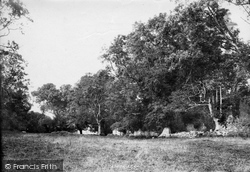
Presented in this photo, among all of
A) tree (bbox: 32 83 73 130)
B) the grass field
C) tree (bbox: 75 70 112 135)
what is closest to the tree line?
the grass field

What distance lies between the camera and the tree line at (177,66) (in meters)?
21.2

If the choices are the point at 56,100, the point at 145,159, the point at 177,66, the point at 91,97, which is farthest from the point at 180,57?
the point at 56,100

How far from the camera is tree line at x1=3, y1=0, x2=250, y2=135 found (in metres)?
21.2

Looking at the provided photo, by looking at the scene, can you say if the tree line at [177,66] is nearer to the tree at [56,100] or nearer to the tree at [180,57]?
the tree at [180,57]

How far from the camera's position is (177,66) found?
28.8m

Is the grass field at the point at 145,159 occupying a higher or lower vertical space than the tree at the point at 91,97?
lower

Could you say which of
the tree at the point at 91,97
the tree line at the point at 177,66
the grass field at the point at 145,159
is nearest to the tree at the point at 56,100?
the tree at the point at 91,97

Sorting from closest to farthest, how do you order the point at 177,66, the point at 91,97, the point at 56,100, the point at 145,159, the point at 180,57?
1. the point at 145,159
2. the point at 180,57
3. the point at 177,66
4. the point at 91,97
5. the point at 56,100

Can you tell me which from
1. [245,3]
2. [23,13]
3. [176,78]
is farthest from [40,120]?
[245,3]

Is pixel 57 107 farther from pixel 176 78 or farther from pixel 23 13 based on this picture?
pixel 23 13

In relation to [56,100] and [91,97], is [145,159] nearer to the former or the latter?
[91,97]

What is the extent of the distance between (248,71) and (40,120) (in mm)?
51476

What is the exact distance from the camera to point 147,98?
32.2 metres

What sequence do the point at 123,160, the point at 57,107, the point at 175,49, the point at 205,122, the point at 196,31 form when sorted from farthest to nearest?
1. the point at 57,107
2. the point at 205,122
3. the point at 175,49
4. the point at 196,31
5. the point at 123,160
